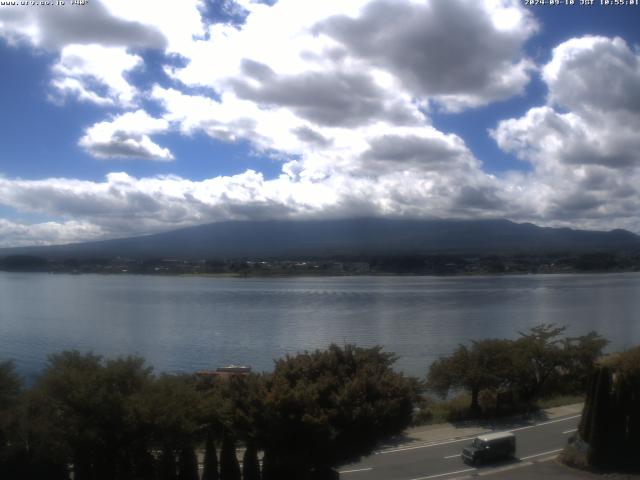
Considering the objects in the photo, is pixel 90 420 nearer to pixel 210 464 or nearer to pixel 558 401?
pixel 210 464

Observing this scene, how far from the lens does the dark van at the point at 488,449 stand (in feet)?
37.2

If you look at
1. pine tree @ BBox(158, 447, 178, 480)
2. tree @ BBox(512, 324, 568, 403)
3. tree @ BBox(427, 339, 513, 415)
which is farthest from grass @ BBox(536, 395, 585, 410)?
pine tree @ BBox(158, 447, 178, 480)

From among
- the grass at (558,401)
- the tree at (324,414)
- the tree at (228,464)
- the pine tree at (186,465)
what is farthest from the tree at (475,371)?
the pine tree at (186,465)

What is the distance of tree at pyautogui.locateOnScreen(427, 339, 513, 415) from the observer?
17.9 metres

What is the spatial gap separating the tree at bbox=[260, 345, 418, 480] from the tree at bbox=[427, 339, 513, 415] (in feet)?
27.4

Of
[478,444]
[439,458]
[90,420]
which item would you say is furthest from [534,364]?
[90,420]

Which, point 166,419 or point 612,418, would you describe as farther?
point 612,418

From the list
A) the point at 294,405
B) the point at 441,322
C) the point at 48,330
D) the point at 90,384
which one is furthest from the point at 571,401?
the point at 48,330

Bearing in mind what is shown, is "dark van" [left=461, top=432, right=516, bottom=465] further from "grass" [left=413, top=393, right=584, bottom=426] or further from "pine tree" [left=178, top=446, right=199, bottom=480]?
"pine tree" [left=178, top=446, right=199, bottom=480]

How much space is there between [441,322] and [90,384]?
1303 inches

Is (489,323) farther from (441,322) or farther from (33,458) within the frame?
(33,458)

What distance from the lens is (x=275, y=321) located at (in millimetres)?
Result: 41875

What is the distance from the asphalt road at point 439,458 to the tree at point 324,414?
4.59ft

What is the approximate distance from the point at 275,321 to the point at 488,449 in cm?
3113
